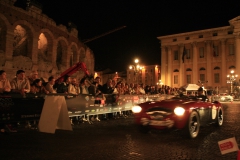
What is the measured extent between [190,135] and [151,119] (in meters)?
1.29

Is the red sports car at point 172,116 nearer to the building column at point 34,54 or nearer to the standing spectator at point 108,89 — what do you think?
the standing spectator at point 108,89

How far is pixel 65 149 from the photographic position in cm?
568

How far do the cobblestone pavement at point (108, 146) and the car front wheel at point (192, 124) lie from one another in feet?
0.73

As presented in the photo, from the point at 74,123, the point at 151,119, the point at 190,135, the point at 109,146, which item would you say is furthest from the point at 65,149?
the point at 74,123

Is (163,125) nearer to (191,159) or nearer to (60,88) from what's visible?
(191,159)

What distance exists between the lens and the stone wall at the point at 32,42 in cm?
2123

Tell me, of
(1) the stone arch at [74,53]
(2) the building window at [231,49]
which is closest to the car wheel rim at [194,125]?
(1) the stone arch at [74,53]

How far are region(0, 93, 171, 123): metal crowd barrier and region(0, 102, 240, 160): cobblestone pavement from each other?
0.64 metres

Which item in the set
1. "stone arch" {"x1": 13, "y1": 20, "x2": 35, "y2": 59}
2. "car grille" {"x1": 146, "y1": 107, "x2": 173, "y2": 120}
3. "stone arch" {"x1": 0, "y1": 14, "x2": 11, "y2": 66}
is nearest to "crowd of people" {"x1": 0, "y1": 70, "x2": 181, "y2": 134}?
"car grille" {"x1": 146, "y1": 107, "x2": 173, "y2": 120}

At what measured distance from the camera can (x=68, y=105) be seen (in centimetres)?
919

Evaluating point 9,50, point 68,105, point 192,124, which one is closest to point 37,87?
point 68,105

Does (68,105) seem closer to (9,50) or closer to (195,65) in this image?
(9,50)

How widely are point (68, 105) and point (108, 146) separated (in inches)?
145

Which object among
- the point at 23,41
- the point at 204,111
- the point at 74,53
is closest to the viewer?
the point at 204,111
